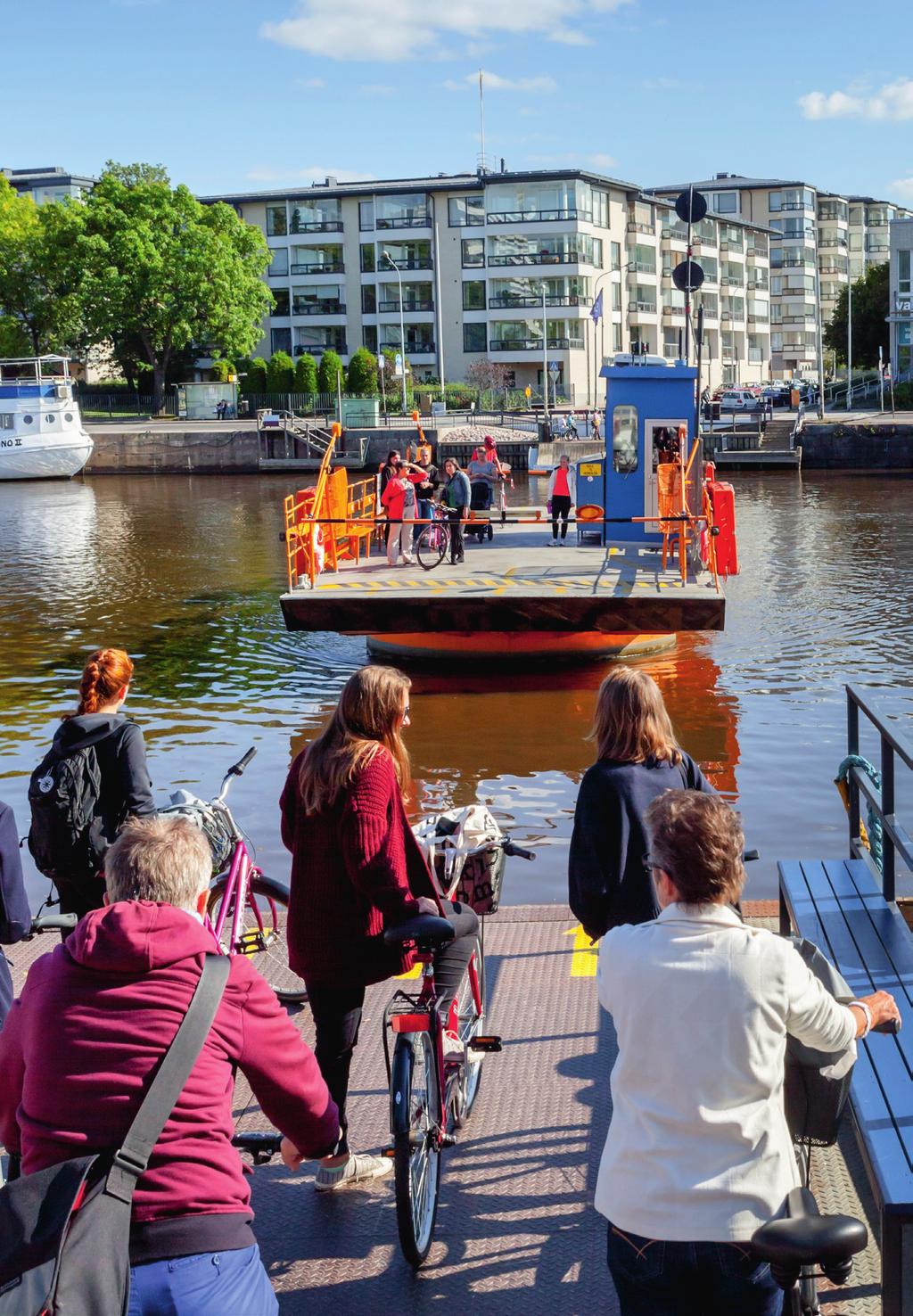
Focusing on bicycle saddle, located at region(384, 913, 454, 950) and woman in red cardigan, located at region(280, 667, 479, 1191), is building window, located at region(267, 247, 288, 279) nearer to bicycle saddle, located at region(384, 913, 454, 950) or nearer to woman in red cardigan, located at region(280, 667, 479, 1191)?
woman in red cardigan, located at region(280, 667, 479, 1191)

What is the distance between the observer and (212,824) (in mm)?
5477

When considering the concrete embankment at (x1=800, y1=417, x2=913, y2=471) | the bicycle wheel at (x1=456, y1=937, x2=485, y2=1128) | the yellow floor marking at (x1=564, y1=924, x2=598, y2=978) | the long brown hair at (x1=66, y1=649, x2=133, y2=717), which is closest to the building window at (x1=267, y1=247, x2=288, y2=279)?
the concrete embankment at (x1=800, y1=417, x2=913, y2=471)

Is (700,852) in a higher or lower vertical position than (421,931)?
higher

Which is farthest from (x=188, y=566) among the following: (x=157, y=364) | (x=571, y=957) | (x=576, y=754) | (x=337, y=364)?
→ (x=157, y=364)

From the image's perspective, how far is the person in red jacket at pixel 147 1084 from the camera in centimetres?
276

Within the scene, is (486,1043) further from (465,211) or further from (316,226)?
(316,226)

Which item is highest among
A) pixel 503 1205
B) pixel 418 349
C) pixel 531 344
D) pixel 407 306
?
pixel 407 306

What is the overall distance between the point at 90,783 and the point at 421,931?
2.11 metres

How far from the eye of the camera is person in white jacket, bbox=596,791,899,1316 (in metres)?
2.90

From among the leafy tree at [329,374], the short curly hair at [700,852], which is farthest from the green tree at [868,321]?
the short curly hair at [700,852]

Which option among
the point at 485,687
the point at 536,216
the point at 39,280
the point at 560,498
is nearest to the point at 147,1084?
the point at 485,687

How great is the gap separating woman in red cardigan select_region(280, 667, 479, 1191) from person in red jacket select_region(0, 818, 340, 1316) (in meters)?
1.47

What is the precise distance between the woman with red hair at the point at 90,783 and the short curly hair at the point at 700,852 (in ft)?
10.6

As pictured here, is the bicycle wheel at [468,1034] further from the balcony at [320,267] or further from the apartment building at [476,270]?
the balcony at [320,267]
